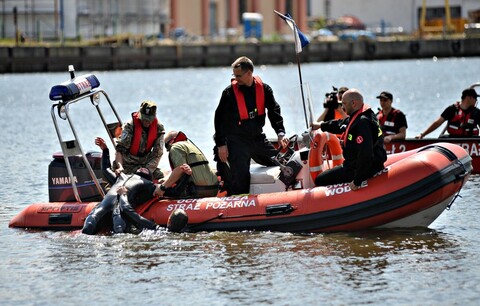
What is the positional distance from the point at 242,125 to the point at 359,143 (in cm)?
141

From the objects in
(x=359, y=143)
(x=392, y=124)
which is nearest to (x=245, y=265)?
(x=359, y=143)

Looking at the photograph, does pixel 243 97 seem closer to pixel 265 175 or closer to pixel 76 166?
pixel 265 175

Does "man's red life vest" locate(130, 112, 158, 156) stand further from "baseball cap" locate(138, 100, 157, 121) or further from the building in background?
the building in background

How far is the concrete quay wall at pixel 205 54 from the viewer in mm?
60094

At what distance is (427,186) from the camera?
12.0 meters

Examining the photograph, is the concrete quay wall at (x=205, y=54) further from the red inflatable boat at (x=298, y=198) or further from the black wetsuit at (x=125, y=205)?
the black wetsuit at (x=125, y=205)

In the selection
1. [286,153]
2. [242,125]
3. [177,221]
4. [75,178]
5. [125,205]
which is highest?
[242,125]

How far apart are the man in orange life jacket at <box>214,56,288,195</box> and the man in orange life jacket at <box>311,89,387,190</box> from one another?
69cm

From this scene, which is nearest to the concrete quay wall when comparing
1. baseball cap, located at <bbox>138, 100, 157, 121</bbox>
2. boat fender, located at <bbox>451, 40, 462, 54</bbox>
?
boat fender, located at <bbox>451, 40, 462, 54</bbox>

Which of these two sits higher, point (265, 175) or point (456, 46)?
point (456, 46)

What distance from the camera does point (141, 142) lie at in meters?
13.1

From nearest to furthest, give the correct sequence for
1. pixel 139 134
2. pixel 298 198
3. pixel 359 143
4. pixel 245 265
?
pixel 245 265
pixel 359 143
pixel 298 198
pixel 139 134

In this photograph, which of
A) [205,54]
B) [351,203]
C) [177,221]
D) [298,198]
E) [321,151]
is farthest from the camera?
[205,54]

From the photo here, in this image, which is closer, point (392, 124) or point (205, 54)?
point (392, 124)
